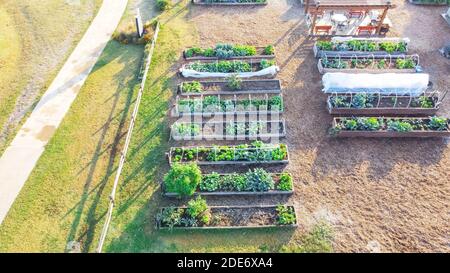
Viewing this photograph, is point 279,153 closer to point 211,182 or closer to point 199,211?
point 211,182

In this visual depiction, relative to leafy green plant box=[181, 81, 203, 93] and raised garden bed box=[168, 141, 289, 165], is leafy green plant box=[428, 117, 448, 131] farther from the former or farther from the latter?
leafy green plant box=[181, 81, 203, 93]

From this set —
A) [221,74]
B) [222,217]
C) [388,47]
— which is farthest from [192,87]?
[388,47]

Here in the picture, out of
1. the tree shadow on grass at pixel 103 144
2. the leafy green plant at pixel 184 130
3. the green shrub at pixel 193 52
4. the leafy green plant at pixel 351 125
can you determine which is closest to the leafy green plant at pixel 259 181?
the leafy green plant at pixel 184 130

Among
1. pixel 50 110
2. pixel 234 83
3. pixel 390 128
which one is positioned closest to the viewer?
pixel 390 128

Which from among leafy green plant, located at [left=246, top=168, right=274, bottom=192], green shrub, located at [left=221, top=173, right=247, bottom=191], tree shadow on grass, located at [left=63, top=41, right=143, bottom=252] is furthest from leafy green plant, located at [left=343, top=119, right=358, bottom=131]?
tree shadow on grass, located at [left=63, top=41, right=143, bottom=252]

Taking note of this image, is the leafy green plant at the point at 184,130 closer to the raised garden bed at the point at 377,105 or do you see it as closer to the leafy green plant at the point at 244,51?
the leafy green plant at the point at 244,51
